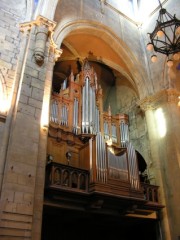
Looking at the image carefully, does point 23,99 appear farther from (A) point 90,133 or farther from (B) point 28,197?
(A) point 90,133

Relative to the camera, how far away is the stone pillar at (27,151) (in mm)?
5953

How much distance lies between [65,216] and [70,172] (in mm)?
1890

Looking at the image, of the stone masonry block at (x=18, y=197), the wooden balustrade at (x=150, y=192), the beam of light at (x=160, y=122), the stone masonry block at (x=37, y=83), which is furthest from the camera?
the beam of light at (x=160, y=122)

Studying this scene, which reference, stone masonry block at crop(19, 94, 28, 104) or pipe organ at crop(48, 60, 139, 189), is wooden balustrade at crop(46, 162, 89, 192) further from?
stone masonry block at crop(19, 94, 28, 104)

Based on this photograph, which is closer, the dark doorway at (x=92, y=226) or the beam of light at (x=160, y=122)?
the dark doorway at (x=92, y=226)

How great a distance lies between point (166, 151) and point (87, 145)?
3.67 metres

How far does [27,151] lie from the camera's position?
268 inches

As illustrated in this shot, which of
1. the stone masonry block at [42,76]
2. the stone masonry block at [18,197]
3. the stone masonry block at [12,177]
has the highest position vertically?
the stone masonry block at [42,76]

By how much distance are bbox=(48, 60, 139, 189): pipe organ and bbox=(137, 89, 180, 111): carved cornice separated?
46.7 inches

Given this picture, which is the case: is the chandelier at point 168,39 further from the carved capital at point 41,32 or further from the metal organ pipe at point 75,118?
the metal organ pipe at point 75,118

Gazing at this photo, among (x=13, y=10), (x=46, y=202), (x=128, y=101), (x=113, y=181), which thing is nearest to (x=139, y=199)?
(x=113, y=181)

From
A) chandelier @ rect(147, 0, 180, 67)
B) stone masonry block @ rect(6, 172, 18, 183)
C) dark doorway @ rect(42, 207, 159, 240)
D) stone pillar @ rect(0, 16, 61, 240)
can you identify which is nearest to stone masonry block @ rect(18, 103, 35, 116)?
stone pillar @ rect(0, 16, 61, 240)

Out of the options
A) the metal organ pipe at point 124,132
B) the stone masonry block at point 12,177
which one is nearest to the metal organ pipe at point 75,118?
the metal organ pipe at point 124,132

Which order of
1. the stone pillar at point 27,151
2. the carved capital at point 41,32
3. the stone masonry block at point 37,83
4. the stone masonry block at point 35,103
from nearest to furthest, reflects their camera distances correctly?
the stone pillar at point 27,151 < the stone masonry block at point 35,103 < the stone masonry block at point 37,83 < the carved capital at point 41,32
